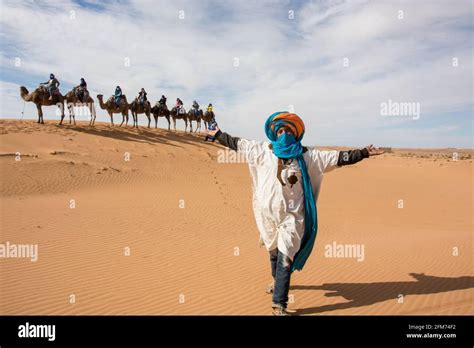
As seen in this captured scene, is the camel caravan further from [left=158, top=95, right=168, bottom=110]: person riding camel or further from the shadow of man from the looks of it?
the shadow of man

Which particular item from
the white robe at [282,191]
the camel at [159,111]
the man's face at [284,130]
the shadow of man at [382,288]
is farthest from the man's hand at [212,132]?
the camel at [159,111]

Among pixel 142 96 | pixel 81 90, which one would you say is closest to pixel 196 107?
pixel 142 96

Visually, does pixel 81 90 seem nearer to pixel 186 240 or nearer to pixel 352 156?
pixel 186 240

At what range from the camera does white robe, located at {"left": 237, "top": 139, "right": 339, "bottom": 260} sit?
4.79m

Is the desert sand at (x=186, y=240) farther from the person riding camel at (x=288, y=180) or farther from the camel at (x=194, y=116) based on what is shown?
the camel at (x=194, y=116)

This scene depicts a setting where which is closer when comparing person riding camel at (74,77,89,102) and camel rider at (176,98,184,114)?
person riding camel at (74,77,89,102)

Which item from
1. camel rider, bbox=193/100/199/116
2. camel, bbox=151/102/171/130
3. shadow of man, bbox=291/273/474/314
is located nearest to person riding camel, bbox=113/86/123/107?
camel, bbox=151/102/171/130

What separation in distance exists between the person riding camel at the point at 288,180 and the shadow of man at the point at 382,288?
3.63ft

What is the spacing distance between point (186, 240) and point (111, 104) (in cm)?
2321

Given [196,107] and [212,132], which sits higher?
[196,107]

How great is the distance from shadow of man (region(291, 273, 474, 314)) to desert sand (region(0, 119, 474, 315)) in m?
0.03

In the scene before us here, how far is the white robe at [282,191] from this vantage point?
479 cm

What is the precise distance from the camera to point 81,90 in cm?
2619
